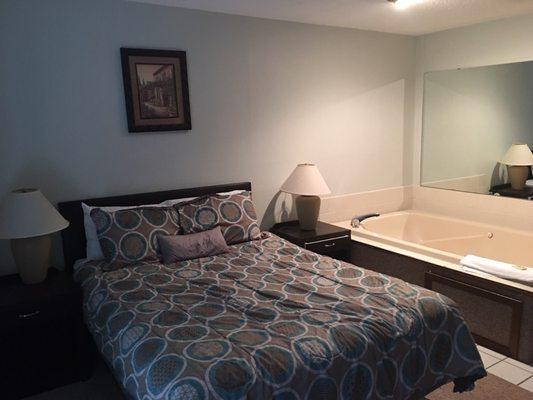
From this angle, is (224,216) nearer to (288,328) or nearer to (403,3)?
(288,328)

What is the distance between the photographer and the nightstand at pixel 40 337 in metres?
2.36

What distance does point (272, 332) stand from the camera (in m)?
1.87

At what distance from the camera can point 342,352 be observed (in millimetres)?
1812

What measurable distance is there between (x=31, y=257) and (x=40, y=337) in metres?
0.45

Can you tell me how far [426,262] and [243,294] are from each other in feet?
5.02

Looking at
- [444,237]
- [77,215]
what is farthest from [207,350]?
[444,237]

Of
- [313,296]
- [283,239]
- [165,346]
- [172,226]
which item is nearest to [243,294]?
[313,296]

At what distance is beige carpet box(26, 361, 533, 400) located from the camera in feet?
7.92

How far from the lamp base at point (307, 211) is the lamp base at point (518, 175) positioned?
1.64 meters

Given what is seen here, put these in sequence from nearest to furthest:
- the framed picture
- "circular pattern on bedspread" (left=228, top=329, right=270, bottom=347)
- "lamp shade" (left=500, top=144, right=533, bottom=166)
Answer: "circular pattern on bedspread" (left=228, top=329, right=270, bottom=347)
the framed picture
"lamp shade" (left=500, top=144, right=533, bottom=166)

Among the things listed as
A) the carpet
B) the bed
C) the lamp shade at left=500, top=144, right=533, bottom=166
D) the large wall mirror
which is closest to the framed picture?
the bed

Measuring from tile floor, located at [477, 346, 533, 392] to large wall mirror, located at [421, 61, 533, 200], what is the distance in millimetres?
1470

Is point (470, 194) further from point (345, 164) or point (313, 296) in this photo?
point (313, 296)

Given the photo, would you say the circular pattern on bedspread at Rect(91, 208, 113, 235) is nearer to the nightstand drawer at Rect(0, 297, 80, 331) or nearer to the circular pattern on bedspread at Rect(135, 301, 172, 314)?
the nightstand drawer at Rect(0, 297, 80, 331)
